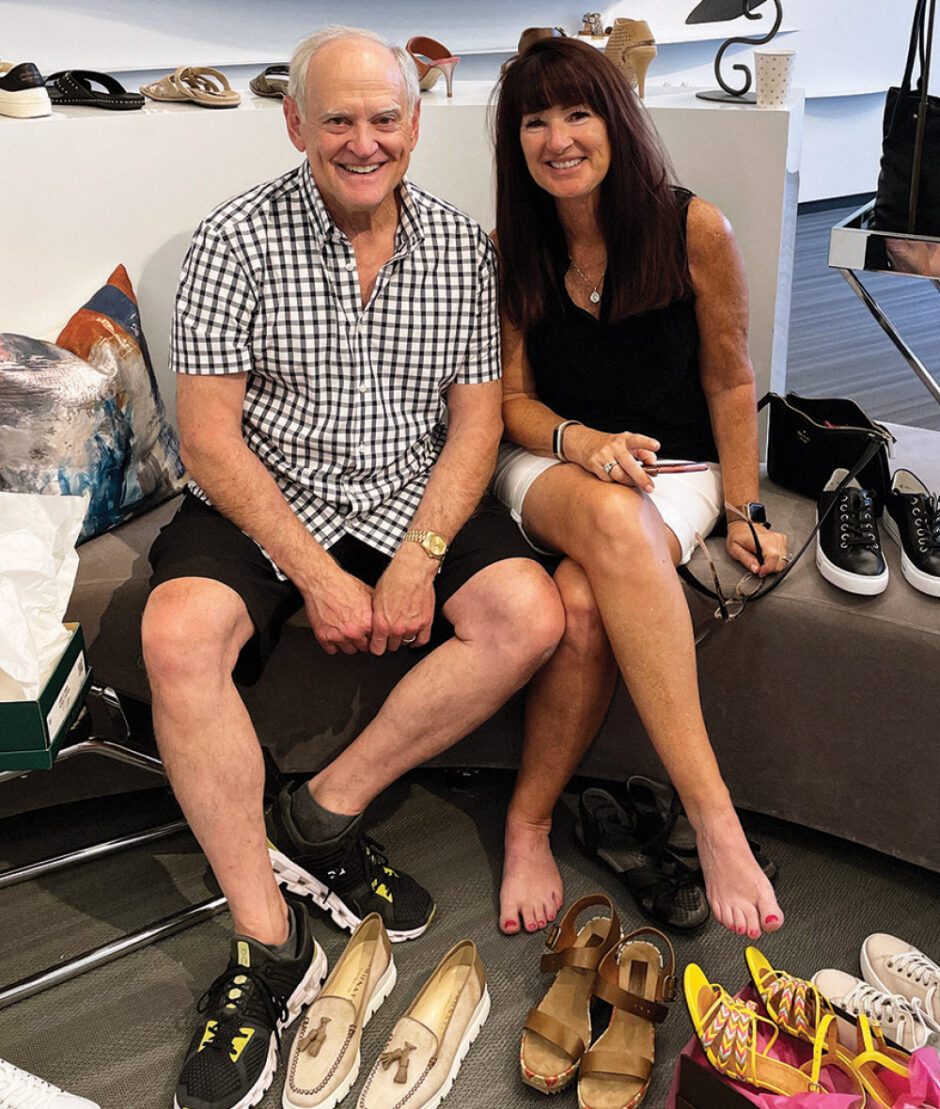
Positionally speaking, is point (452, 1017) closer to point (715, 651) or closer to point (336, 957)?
point (336, 957)

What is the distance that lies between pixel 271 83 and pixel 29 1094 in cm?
214

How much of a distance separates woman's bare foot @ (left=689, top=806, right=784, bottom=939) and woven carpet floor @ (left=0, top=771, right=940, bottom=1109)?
0.60 feet

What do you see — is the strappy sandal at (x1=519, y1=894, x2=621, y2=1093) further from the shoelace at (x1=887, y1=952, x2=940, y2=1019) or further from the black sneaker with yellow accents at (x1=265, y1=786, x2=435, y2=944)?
the shoelace at (x1=887, y1=952, x2=940, y2=1019)

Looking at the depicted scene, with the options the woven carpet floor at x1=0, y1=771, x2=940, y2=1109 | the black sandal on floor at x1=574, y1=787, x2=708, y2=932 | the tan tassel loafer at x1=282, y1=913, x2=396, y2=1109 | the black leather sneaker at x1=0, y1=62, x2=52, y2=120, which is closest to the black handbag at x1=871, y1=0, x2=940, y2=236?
the woven carpet floor at x1=0, y1=771, x2=940, y2=1109

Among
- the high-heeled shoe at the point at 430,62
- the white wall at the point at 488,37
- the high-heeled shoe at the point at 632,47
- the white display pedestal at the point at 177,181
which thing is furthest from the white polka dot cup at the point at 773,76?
the white wall at the point at 488,37

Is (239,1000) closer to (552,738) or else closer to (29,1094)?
(29,1094)

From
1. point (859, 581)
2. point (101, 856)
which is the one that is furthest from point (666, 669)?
point (101, 856)

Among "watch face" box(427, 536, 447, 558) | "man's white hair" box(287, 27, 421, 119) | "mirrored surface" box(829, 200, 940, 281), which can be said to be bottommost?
"watch face" box(427, 536, 447, 558)

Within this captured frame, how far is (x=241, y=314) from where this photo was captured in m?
1.82

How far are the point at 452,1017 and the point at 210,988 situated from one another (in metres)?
0.36

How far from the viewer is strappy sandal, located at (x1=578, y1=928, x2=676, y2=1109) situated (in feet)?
5.05

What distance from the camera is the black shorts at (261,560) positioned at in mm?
1767

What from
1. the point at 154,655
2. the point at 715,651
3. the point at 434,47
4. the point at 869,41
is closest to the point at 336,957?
the point at 154,655

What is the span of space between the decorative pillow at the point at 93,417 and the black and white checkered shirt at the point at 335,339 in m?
0.31
